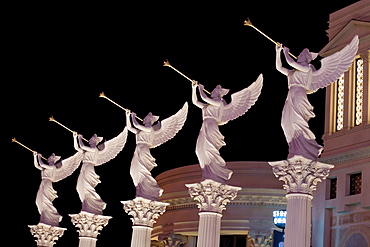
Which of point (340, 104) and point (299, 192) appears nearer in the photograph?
point (299, 192)

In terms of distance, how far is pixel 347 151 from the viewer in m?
27.6

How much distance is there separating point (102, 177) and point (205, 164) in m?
21.5

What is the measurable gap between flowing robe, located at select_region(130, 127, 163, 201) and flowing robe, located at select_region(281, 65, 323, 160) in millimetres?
7041

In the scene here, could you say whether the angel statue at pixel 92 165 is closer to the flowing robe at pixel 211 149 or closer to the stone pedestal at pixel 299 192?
the flowing robe at pixel 211 149

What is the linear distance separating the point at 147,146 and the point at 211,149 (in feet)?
13.4

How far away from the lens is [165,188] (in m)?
36.2

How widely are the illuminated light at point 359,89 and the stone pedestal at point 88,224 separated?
1039 centimetres

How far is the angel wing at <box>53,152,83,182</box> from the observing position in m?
33.2

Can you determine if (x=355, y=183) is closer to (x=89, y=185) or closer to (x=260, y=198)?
(x=260, y=198)

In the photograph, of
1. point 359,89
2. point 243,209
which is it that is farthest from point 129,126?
point 359,89

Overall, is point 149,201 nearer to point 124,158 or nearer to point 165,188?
point 165,188

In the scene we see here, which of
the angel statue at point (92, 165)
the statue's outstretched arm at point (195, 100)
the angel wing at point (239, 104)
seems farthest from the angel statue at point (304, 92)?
the angel statue at point (92, 165)

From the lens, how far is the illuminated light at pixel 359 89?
2833 centimetres

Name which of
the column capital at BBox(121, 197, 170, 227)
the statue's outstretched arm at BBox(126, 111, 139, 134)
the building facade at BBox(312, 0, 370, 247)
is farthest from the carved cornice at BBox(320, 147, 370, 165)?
the statue's outstretched arm at BBox(126, 111, 139, 134)
